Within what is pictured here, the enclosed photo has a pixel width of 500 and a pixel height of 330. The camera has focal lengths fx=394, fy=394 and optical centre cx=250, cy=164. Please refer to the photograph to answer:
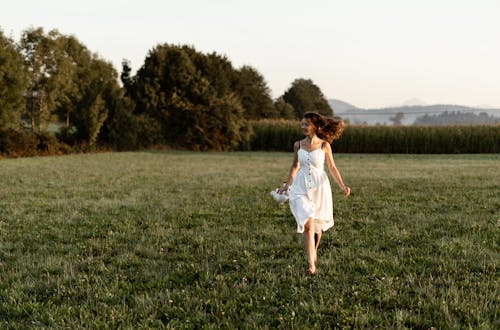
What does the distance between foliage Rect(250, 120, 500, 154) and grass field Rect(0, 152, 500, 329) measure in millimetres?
35539

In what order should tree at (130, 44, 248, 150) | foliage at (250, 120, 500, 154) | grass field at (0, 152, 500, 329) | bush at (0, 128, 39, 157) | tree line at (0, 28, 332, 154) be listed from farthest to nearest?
tree at (130, 44, 248, 150) < foliage at (250, 120, 500, 154) < tree line at (0, 28, 332, 154) < bush at (0, 128, 39, 157) < grass field at (0, 152, 500, 329)

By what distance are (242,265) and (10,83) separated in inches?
1344

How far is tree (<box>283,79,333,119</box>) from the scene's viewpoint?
85.5 m

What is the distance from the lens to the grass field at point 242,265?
4504 millimetres

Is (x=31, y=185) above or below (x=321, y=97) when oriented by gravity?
below

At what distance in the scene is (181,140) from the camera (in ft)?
161

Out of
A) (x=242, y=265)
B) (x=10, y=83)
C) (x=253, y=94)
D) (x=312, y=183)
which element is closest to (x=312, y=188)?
(x=312, y=183)

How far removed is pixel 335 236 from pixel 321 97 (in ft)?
282

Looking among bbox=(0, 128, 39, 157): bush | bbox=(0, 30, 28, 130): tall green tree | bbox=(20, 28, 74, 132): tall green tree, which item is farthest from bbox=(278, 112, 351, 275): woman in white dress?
bbox=(20, 28, 74, 132): tall green tree

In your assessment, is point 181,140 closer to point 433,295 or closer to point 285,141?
point 285,141

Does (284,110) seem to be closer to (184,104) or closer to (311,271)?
(184,104)

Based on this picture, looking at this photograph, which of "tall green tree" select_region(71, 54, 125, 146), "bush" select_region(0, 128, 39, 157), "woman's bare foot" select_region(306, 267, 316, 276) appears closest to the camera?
"woman's bare foot" select_region(306, 267, 316, 276)

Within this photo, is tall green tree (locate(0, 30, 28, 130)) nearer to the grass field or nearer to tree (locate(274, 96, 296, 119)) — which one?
the grass field

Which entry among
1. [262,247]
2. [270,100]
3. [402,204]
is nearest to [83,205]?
[262,247]
